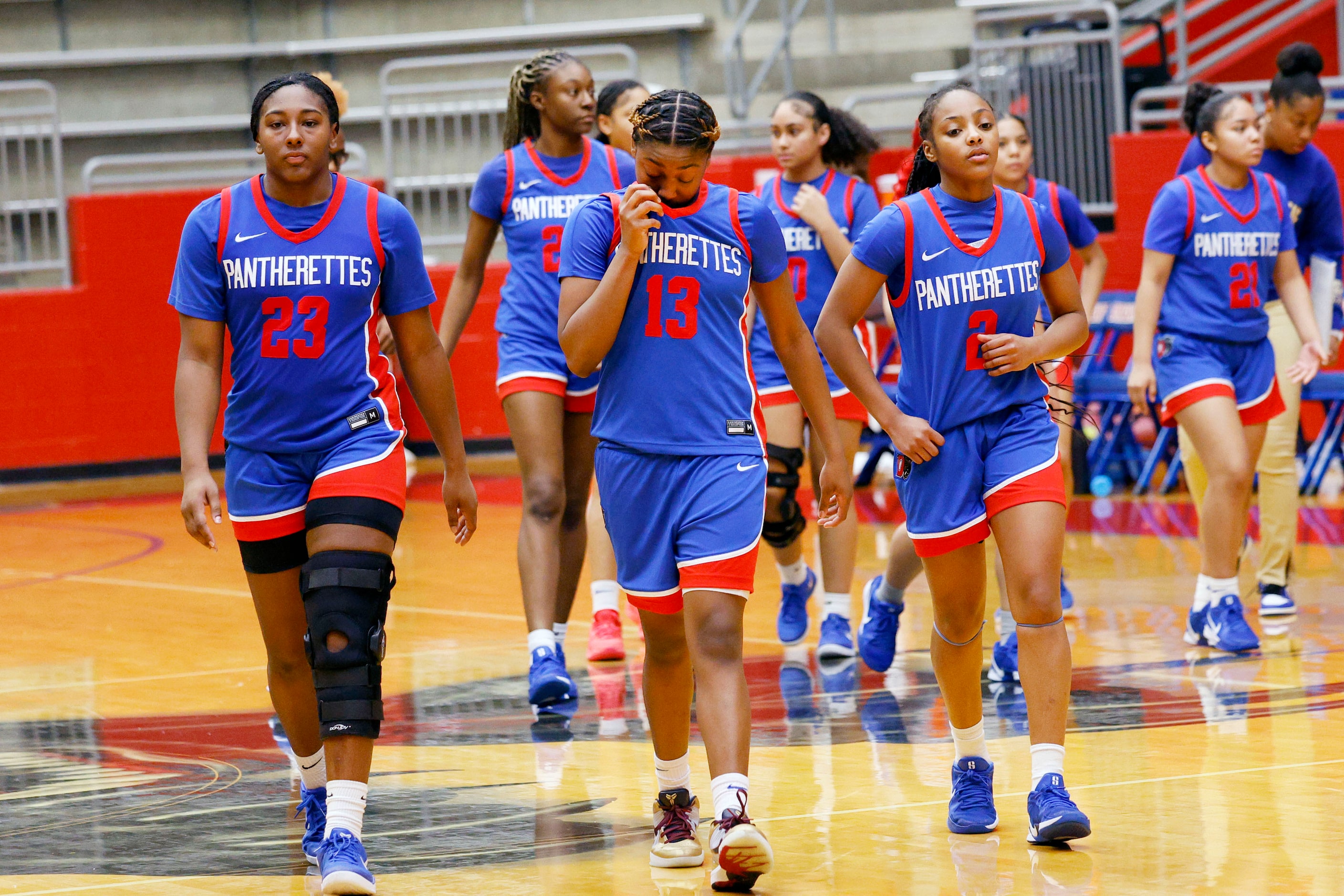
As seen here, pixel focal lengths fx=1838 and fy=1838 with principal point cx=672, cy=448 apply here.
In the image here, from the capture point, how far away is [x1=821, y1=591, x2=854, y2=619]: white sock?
7.42 metres

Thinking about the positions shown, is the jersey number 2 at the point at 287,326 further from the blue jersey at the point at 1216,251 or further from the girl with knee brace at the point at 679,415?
the blue jersey at the point at 1216,251

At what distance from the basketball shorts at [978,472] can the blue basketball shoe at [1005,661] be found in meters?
1.97

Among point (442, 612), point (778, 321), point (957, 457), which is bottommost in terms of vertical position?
point (442, 612)

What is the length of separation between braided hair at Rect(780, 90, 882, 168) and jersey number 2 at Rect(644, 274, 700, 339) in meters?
3.11

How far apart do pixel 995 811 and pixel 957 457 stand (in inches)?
37.4

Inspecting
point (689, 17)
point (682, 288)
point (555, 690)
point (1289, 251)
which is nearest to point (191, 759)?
point (555, 690)

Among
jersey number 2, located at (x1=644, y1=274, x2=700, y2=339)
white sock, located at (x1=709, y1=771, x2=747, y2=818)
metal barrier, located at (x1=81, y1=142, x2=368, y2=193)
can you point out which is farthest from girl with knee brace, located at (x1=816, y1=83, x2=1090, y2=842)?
metal barrier, located at (x1=81, y1=142, x2=368, y2=193)

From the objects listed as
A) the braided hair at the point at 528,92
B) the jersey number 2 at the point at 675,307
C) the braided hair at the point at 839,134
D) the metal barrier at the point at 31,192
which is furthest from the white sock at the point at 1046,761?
the metal barrier at the point at 31,192

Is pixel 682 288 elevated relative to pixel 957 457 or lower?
elevated

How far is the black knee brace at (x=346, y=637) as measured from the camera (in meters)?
4.46

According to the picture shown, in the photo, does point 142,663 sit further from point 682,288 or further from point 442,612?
point 682,288

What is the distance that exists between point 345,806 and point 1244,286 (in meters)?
4.51

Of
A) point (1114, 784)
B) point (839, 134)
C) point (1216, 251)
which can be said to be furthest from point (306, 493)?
point (1216, 251)

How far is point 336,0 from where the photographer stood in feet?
62.7
